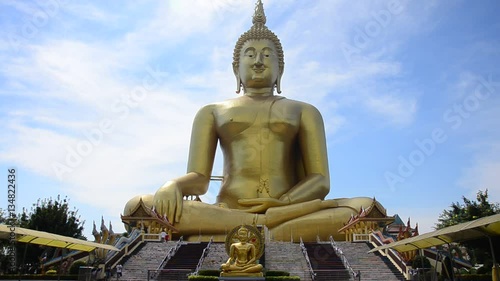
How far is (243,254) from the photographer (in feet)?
36.4

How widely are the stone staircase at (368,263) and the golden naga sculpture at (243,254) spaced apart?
266 cm

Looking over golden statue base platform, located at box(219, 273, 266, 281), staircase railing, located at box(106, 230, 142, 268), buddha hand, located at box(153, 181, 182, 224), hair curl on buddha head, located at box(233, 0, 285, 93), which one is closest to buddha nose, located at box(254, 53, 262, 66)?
hair curl on buddha head, located at box(233, 0, 285, 93)

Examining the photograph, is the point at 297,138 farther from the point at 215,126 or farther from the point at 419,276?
the point at 419,276

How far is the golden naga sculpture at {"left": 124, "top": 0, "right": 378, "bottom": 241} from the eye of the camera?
60.4ft

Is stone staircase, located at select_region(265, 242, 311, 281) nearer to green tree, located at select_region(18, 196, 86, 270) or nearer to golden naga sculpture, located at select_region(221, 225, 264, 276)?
golden naga sculpture, located at select_region(221, 225, 264, 276)

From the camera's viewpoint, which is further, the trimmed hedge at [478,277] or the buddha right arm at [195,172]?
the buddha right arm at [195,172]

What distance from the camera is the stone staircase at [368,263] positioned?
12391 millimetres

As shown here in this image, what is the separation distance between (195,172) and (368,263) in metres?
8.55

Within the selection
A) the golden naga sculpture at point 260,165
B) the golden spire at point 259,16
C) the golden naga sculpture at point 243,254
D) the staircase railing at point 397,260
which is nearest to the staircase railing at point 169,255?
the golden naga sculpture at point 243,254

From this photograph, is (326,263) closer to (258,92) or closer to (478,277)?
(478,277)

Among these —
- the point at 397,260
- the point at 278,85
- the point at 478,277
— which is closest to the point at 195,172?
the point at 278,85

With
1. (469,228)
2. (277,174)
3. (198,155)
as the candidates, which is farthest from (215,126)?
(469,228)

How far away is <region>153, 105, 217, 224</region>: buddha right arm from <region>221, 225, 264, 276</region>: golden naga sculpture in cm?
713

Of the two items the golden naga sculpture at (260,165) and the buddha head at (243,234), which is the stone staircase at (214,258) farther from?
the golden naga sculpture at (260,165)
